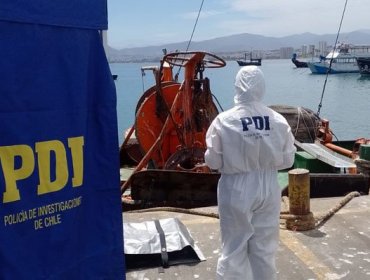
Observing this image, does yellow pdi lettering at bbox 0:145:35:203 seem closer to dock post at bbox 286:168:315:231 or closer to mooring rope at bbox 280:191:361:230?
dock post at bbox 286:168:315:231

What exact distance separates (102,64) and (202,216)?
12.1 feet

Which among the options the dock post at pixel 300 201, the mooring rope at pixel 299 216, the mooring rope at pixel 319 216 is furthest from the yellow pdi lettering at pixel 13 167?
the mooring rope at pixel 319 216

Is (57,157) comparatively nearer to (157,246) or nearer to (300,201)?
(157,246)

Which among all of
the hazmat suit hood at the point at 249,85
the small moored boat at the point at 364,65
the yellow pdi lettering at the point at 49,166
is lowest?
the small moored boat at the point at 364,65

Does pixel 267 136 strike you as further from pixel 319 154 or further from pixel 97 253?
pixel 319 154

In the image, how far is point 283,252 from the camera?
4.55m

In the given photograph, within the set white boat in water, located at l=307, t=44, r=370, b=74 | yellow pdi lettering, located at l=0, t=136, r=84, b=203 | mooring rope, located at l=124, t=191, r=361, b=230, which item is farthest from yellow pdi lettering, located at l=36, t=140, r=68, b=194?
white boat in water, located at l=307, t=44, r=370, b=74

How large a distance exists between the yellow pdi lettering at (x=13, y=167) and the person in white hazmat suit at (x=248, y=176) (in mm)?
1778

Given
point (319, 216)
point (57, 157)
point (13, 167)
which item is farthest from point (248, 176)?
point (319, 216)

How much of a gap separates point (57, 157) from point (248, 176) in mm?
1770

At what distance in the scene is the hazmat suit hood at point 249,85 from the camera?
3.47 meters

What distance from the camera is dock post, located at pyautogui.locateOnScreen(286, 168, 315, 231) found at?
4.99 meters

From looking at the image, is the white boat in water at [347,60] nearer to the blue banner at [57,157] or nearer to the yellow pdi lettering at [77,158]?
the blue banner at [57,157]

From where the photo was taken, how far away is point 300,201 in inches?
197
